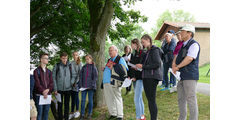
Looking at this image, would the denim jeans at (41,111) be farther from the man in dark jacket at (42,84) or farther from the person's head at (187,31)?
the person's head at (187,31)

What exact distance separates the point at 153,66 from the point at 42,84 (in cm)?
261

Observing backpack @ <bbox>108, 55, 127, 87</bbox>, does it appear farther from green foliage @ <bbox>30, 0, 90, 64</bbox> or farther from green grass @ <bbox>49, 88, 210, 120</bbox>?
green foliage @ <bbox>30, 0, 90, 64</bbox>

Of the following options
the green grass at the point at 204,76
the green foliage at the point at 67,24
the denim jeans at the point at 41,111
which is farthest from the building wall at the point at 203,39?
the denim jeans at the point at 41,111

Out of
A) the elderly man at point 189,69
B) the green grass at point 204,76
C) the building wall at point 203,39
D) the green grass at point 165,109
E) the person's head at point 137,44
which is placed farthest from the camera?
the building wall at point 203,39

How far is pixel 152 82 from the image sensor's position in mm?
4508

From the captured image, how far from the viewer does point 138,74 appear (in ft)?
16.6

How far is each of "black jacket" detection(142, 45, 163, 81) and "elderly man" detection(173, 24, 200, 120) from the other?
0.45m

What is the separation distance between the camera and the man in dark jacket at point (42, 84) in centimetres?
499

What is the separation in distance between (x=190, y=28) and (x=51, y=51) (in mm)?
11820

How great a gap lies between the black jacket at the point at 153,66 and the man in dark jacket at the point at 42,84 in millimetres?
2317

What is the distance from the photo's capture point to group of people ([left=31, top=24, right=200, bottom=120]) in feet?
13.0

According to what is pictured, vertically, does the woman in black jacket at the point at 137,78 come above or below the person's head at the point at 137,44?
below

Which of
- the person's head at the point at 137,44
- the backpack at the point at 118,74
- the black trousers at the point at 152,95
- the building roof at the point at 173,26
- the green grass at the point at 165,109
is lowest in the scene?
the green grass at the point at 165,109
